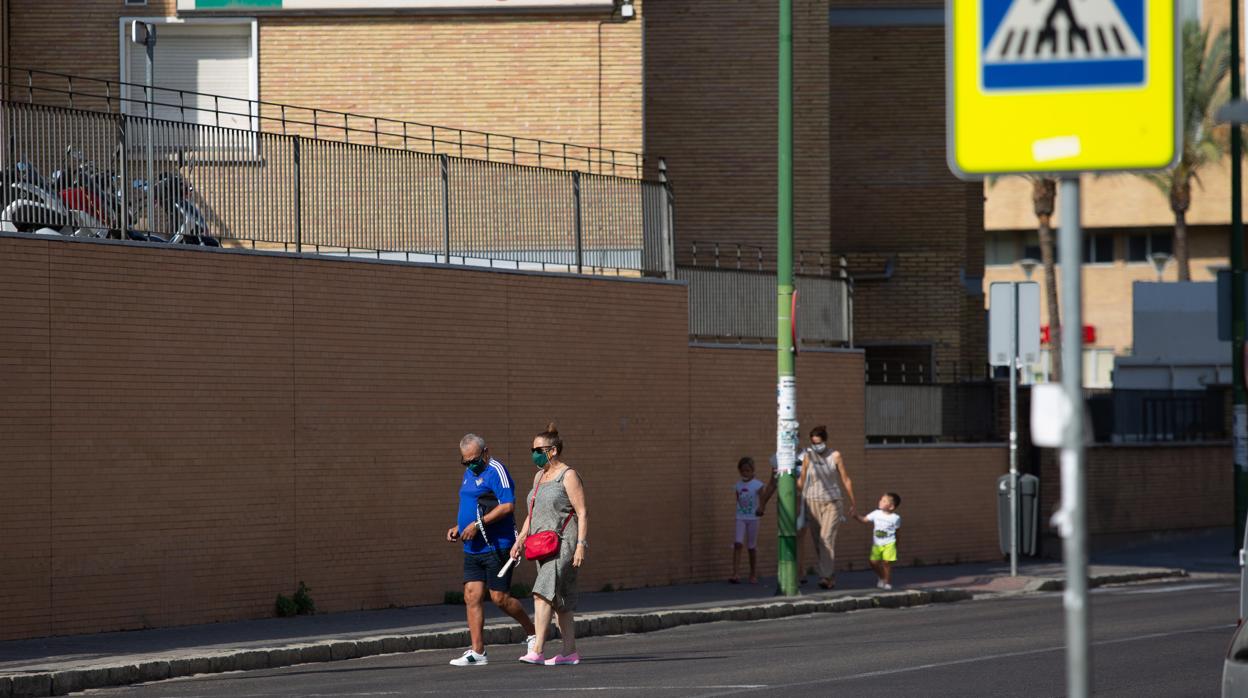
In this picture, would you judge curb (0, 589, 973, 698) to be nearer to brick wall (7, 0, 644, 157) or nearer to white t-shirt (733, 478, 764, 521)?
white t-shirt (733, 478, 764, 521)

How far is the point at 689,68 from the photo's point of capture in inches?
1185

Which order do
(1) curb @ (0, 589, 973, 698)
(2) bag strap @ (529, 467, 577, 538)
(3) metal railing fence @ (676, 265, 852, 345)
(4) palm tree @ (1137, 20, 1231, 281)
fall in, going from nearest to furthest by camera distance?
(1) curb @ (0, 589, 973, 698) → (2) bag strap @ (529, 467, 577, 538) → (3) metal railing fence @ (676, 265, 852, 345) → (4) palm tree @ (1137, 20, 1231, 281)

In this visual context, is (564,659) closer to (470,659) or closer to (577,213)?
(470,659)

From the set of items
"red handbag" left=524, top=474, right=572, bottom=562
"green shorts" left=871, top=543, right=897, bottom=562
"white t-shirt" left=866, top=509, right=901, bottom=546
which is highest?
"red handbag" left=524, top=474, right=572, bottom=562

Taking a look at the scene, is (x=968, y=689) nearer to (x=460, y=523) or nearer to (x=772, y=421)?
(x=460, y=523)

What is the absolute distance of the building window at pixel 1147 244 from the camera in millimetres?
64938

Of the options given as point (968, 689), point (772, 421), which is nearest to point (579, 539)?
point (968, 689)

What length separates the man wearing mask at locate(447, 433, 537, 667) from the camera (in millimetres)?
13594

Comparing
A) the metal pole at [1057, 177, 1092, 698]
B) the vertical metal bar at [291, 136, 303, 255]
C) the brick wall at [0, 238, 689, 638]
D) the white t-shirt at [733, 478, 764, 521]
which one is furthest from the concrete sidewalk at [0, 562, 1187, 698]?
the metal pole at [1057, 177, 1092, 698]

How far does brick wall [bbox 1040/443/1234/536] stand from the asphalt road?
1085 centimetres

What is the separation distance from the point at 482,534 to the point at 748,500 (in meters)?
8.50

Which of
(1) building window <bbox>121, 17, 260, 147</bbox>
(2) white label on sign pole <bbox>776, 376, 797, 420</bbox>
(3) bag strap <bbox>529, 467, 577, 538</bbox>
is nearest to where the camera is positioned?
(3) bag strap <bbox>529, 467, 577, 538</bbox>

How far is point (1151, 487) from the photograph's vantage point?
3098 centimetres

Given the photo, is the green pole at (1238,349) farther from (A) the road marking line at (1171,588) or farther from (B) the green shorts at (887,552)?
(B) the green shorts at (887,552)
